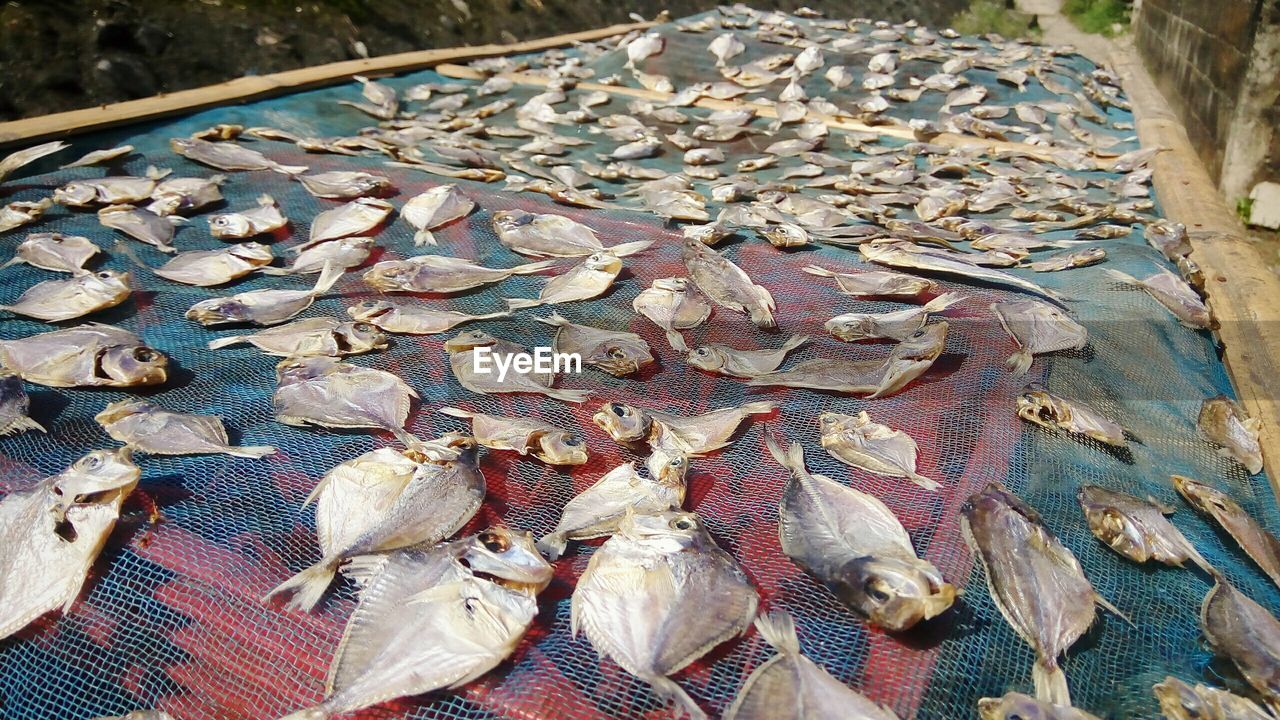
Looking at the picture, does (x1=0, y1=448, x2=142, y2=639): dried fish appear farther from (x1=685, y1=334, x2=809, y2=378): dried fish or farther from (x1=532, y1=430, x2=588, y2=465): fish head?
(x1=685, y1=334, x2=809, y2=378): dried fish

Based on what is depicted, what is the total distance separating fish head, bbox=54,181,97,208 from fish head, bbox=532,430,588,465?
2132 mm

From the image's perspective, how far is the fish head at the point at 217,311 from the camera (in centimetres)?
195

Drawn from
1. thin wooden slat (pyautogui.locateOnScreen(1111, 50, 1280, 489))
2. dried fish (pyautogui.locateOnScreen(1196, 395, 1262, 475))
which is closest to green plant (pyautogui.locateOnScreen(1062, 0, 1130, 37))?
thin wooden slat (pyautogui.locateOnScreen(1111, 50, 1280, 489))

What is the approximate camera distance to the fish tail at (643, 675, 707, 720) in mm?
1008

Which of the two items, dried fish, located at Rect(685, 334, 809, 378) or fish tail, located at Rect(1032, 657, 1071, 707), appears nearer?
fish tail, located at Rect(1032, 657, 1071, 707)

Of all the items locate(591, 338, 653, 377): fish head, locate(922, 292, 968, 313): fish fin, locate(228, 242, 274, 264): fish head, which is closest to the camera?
locate(591, 338, 653, 377): fish head

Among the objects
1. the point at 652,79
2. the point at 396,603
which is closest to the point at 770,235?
the point at 396,603

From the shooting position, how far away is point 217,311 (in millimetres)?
1968

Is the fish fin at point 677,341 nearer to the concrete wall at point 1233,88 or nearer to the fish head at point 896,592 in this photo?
the fish head at point 896,592

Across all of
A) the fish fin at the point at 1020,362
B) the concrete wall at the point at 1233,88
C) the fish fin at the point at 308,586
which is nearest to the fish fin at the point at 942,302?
the fish fin at the point at 1020,362

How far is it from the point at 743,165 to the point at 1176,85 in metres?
5.18

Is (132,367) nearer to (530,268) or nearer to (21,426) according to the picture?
(21,426)

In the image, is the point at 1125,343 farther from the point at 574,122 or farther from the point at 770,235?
the point at 574,122

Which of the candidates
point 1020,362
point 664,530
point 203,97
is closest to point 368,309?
point 664,530
